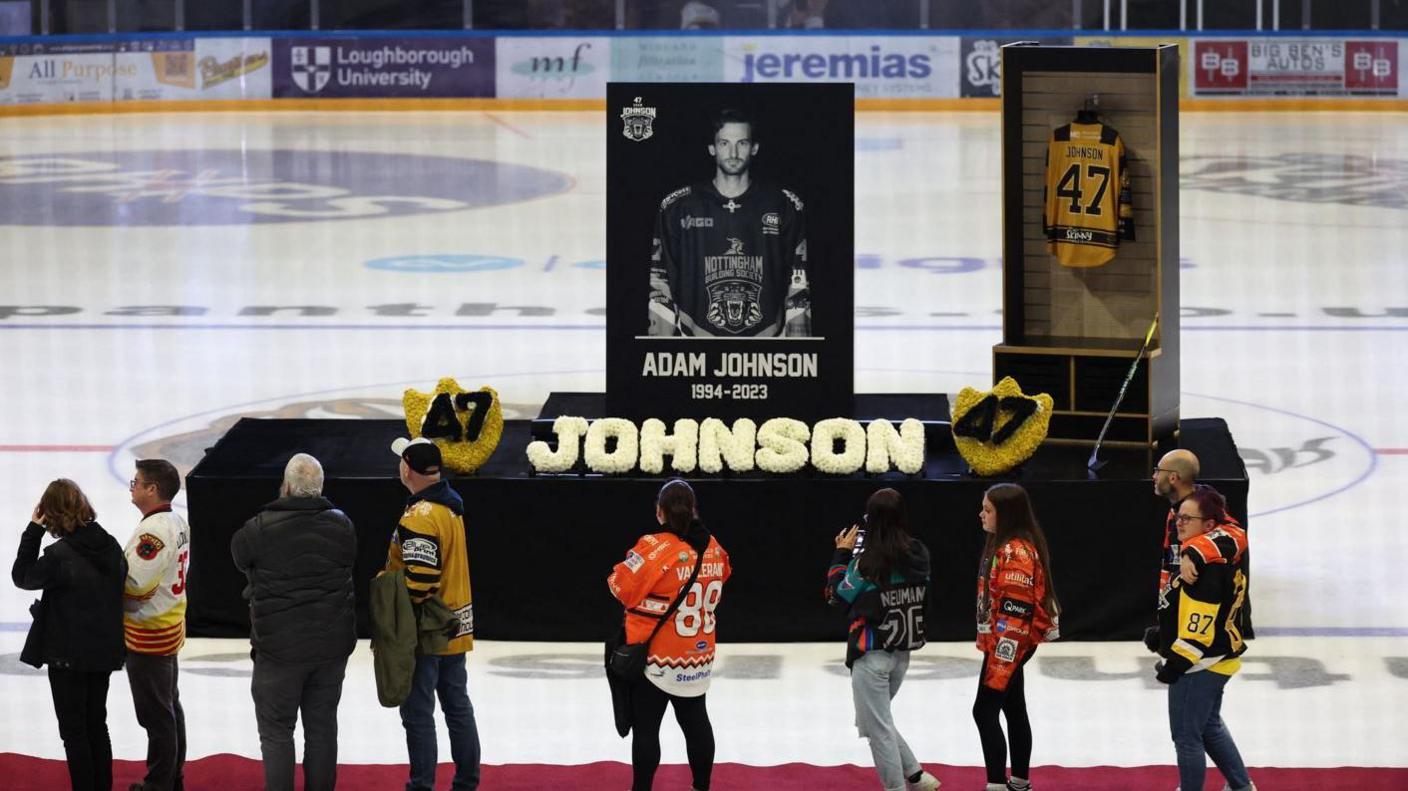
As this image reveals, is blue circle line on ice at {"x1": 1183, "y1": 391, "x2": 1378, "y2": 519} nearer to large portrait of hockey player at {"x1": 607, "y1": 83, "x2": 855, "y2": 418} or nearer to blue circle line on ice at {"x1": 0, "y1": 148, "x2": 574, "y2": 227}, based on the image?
large portrait of hockey player at {"x1": 607, "y1": 83, "x2": 855, "y2": 418}

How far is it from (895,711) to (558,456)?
1.98m

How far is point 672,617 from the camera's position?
267 inches

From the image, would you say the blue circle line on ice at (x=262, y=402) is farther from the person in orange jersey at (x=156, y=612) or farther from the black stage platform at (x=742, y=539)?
the person in orange jersey at (x=156, y=612)

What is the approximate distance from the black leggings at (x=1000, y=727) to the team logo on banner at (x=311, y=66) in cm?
3251

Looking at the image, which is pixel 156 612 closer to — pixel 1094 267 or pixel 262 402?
pixel 1094 267

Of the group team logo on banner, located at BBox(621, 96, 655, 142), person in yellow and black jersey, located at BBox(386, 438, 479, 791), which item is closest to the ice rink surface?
person in yellow and black jersey, located at BBox(386, 438, 479, 791)

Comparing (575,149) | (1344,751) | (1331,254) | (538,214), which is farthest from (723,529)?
(575,149)

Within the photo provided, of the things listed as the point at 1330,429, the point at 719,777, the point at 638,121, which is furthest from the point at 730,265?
the point at 1330,429

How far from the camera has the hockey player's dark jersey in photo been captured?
973 cm

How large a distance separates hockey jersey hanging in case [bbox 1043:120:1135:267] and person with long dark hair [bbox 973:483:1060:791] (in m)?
3.82

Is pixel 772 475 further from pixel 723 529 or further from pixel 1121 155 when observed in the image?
pixel 1121 155

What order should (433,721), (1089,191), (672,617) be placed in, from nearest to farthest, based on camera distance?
(672,617) < (433,721) < (1089,191)

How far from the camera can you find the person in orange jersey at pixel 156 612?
22.5 feet

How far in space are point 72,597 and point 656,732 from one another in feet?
6.28
